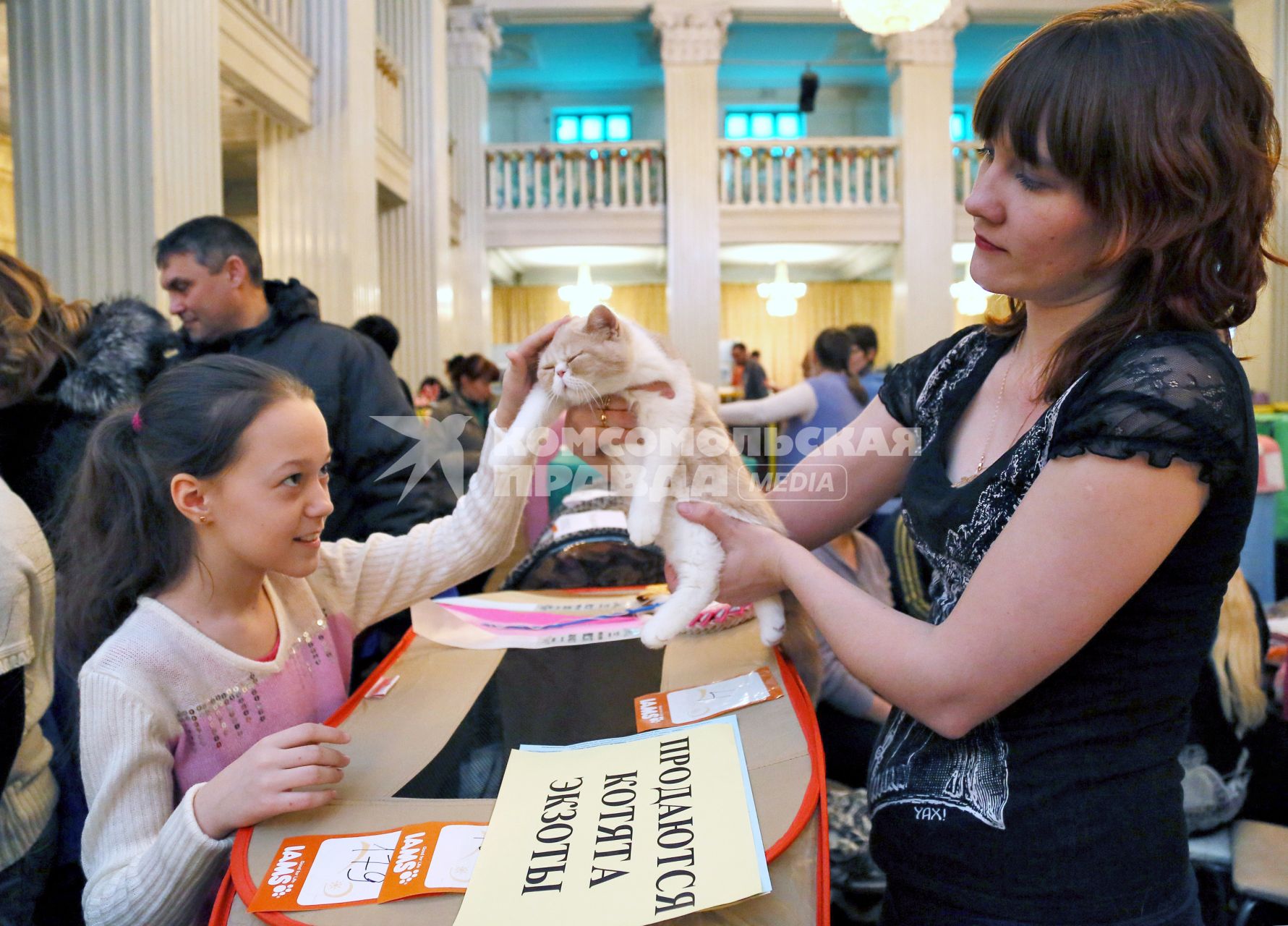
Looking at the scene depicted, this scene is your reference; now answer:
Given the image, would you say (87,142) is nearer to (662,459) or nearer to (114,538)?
(114,538)

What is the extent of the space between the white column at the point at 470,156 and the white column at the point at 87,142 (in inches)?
242

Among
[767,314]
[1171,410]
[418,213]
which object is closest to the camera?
[1171,410]

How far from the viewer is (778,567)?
0.98 meters

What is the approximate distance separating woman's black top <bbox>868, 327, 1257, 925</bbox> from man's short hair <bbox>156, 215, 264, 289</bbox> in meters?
2.07

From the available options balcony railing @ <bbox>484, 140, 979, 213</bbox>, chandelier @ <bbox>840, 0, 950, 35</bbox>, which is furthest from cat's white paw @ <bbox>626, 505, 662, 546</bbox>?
balcony railing @ <bbox>484, 140, 979, 213</bbox>

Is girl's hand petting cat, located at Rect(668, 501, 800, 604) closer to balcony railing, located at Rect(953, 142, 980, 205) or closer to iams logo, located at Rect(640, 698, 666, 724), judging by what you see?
iams logo, located at Rect(640, 698, 666, 724)

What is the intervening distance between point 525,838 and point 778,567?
41 centimetres

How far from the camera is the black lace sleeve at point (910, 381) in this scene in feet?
3.48

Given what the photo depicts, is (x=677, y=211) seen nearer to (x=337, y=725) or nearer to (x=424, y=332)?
(x=424, y=332)

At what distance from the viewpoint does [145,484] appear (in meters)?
1.11

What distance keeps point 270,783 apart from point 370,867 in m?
0.15

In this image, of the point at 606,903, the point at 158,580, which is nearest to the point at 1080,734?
the point at 606,903

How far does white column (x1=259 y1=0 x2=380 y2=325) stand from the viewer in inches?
203

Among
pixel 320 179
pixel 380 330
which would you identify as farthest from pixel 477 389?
pixel 380 330
